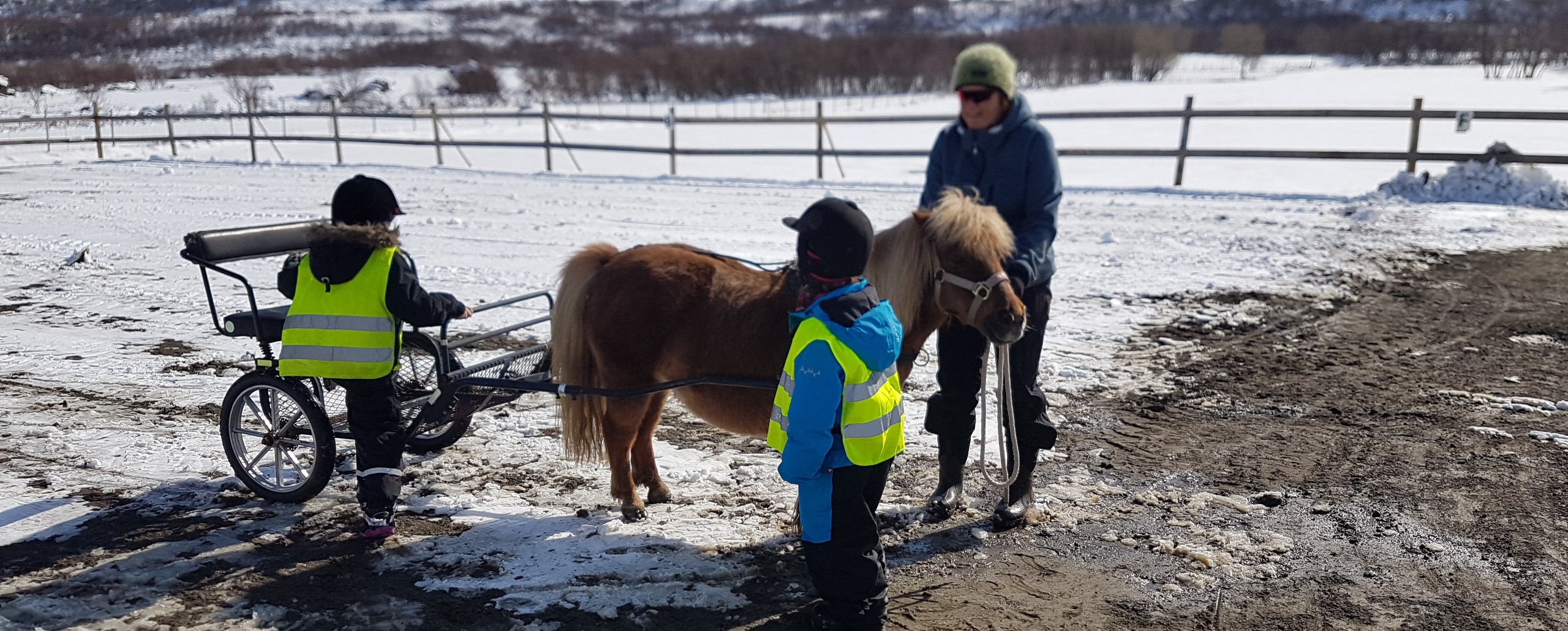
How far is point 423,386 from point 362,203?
123 cm

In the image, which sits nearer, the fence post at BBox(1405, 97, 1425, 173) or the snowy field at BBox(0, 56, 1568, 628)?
the snowy field at BBox(0, 56, 1568, 628)

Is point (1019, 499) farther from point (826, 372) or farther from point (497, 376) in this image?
point (497, 376)

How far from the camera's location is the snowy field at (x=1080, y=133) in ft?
52.5

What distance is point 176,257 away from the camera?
9.49 meters

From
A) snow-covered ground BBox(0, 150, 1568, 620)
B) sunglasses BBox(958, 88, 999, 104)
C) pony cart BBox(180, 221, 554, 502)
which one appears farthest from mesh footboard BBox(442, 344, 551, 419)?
sunglasses BBox(958, 88, 999, 104)

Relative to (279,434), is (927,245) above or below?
above

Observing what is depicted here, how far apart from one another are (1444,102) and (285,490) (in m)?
25.1

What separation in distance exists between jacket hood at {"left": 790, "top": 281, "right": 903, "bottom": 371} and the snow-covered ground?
116 cm

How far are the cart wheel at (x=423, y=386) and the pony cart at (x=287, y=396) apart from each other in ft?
0.03

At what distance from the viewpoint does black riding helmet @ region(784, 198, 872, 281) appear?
9.23 ft

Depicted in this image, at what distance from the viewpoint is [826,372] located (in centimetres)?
278

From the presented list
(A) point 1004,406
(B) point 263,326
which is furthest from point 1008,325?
(B) point 263,326

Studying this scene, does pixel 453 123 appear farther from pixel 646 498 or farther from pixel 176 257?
pixel 646 498

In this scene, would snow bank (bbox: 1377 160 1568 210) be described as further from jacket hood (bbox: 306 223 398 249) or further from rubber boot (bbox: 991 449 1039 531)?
jacket hood (bbox: 306 223 398 249)
